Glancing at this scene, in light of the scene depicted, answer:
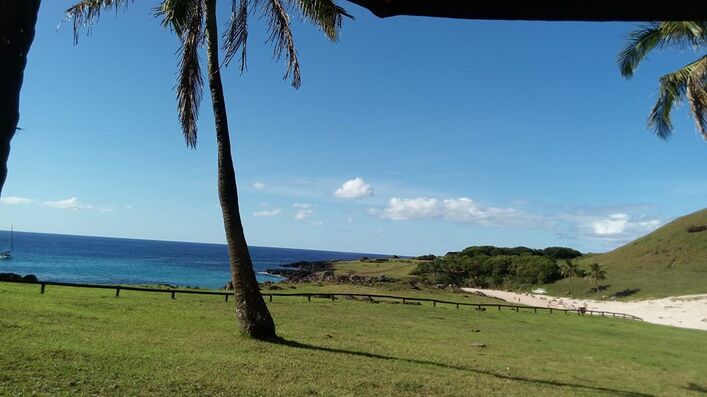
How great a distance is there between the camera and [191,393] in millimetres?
8094

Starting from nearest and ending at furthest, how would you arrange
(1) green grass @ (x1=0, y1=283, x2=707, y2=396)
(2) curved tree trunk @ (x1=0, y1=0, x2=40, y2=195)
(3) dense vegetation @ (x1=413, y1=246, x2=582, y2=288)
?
1. (2) curved tree trunk @ (x1=0, y1=0, x2=40, y2=195)
2. (1) green grass @ (x1=0, y1=283, x2=707, y2=396)
3. (3) dense vegetation @ (x1=413, y1=246, x2=582, y2=288)

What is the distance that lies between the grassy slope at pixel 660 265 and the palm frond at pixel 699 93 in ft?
206

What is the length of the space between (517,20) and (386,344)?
13.7 meters

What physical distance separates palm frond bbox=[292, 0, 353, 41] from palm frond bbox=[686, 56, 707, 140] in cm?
1044

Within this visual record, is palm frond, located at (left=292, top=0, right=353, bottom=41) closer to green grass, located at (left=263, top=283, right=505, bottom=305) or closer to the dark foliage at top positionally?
green grass, located at (left=263, top=283, right=505, bottom=305)

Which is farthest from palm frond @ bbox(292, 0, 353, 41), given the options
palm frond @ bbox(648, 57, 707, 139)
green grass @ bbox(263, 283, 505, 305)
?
green grass @ bbox(263, 283, 505, 305)

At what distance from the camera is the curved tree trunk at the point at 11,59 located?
78.1 inches

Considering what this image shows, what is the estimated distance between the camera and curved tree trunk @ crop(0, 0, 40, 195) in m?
1.98

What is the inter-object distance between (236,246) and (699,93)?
535 inches

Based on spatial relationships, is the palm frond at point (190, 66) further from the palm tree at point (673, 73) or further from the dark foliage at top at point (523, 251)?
the dark foliage at top at point (523, 251)

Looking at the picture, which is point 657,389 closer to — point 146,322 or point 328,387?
point 328,387

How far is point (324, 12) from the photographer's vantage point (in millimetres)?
11375

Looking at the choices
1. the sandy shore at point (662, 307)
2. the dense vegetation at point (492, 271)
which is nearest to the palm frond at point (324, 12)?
the sandy shore at point (662, 307)

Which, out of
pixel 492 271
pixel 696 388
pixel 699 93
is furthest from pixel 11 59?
pixel 492 271
